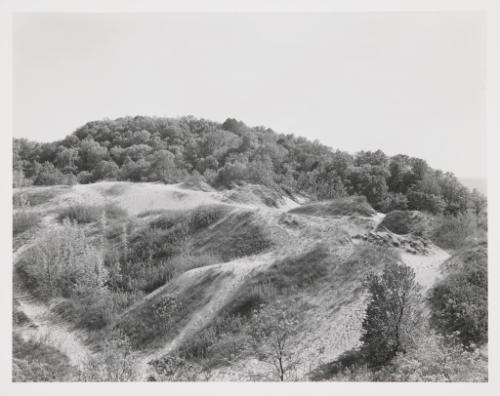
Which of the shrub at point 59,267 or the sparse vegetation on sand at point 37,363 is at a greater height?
the shrub at point 59,267

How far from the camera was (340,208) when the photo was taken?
33.9 ft

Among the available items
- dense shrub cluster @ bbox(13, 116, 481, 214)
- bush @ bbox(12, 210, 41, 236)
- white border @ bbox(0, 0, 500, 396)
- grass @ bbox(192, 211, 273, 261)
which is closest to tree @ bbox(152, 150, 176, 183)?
dense shrub cluster @ bbox(13, 116, 481, 214)

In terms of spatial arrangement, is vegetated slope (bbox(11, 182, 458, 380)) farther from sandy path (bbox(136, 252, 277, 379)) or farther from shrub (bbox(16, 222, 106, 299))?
shrub (bbox(16, 222, 106, 299))

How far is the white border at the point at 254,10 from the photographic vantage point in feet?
28.6

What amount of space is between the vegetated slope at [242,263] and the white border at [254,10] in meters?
0.35

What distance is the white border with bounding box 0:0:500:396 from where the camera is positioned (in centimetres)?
870

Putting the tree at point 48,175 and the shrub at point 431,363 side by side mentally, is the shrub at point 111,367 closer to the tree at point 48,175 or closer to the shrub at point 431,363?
the tree at point 48,175

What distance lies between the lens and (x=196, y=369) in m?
8.84

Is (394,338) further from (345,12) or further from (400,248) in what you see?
(345,12)

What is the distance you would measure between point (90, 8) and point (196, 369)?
7.12 m

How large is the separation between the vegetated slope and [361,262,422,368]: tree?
0.32 metres

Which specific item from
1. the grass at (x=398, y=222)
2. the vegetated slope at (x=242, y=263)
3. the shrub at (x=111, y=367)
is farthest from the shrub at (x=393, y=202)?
the shrub at (x=111, y=367)

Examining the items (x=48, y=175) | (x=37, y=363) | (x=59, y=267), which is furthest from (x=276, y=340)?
(x=48, y=175)

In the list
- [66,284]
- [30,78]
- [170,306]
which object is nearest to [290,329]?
[170,306]
